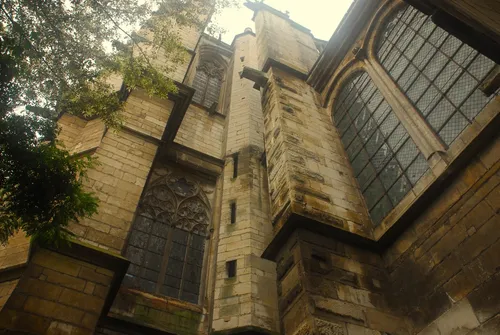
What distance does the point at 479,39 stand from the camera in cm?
379

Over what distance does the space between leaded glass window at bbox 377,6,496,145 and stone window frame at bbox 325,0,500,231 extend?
0.12 metres

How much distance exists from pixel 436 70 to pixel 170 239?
557 centimetres

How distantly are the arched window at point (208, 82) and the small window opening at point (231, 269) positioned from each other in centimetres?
763

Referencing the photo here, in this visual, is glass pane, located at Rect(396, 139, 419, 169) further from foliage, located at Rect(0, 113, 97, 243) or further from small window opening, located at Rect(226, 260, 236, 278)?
foliage, located at Rect(0, 113, 97, 243)

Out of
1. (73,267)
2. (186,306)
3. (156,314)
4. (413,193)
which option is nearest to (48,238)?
(73,267)

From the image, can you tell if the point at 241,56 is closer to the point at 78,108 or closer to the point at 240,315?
the point at 78,108

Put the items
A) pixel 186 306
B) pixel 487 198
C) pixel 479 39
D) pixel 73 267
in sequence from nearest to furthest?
pixel 487 198 < pixel 479 39 < pixel 73 267 < pixel 186 306

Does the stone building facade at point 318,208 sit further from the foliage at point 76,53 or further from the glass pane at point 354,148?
the foliage at point 76,53

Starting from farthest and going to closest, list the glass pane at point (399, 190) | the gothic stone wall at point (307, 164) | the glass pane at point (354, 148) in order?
the glass pane at point (354, 148) → the glass pane at point (399, 190) → the gothic stone wall at point (307, 164)

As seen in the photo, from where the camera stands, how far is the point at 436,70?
17.4 feet

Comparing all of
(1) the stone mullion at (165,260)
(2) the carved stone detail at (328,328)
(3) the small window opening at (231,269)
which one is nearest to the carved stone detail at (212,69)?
(1) the stone mullion at (165,260)

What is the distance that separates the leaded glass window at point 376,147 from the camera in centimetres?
504

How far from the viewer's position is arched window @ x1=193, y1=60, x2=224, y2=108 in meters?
13.6

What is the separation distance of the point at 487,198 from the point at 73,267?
15.4 feet
